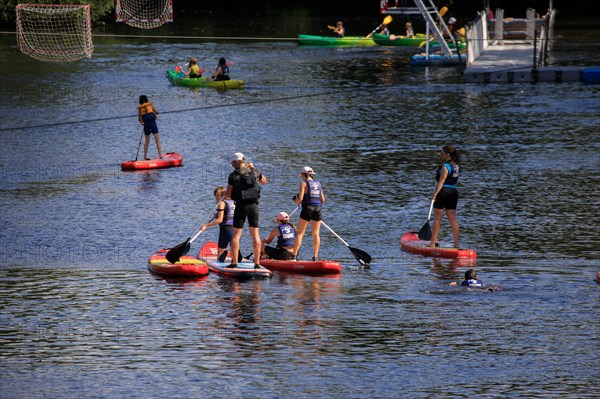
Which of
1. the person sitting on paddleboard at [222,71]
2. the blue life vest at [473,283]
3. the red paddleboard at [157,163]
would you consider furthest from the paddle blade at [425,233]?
the person sitting on paddleboard at [222,71]

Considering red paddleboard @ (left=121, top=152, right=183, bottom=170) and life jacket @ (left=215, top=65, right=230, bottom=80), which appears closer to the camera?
red paddleboard @ (left=121, top=152, right=183, bottom=170)

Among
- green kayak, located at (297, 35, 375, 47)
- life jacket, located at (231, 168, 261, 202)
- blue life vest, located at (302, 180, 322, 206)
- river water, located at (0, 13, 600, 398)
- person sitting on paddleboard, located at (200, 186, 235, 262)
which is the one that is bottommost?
river water, located at (0, 13, 600, 398)

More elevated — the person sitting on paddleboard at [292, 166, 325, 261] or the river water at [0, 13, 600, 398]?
Result: the person sitting on paddleboard at [292, 166, 325, 261]

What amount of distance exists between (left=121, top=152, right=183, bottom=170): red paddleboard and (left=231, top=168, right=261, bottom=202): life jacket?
33.4 ft

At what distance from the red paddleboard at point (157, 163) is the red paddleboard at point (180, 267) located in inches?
376

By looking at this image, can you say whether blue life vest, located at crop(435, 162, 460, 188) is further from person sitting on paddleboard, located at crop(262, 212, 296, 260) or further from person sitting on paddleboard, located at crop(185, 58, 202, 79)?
person sitting on paddleboard, located at crop(185, 58, 202, 79)

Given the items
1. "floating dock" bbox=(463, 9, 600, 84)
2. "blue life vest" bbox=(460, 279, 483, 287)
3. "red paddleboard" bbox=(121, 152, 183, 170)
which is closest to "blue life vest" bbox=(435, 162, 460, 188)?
"blue life vest" bbox=(460, 279, 483, 287)

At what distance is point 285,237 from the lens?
65.9 ft

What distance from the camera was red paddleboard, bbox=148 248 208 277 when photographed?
1920cm

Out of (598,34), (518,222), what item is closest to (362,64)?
(598,34)

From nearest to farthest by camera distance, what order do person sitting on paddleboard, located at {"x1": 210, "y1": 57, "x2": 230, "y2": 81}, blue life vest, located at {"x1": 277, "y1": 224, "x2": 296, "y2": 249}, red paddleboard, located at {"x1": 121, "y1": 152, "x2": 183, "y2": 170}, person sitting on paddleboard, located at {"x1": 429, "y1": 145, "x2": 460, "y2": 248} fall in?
blue life vest, located at {"x1": 277, "y1": 224, "x2": 296, "y2": 249} < person sitting on paddleboard, located at {"x1": 429, "y1": 145, "x2": 460, "y2": 248} < red paddleboard, located at {"x1": 121, "y1": 152, "x2": 183, "y2": 170} < person sitting on paddleboard, located at {"x1": 210, "y1": 57, "x2": 230, "y2": 81}

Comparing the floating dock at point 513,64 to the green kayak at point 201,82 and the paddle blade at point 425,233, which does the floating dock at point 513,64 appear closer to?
the green kayak at point 201,82

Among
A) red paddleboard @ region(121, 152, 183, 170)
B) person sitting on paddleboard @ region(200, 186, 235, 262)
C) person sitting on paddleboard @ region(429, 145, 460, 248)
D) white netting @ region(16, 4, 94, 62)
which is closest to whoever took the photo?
person sitting on paddleboard @ region(200, 186, 235, 262)

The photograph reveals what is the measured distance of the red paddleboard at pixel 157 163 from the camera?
94.9 ft
